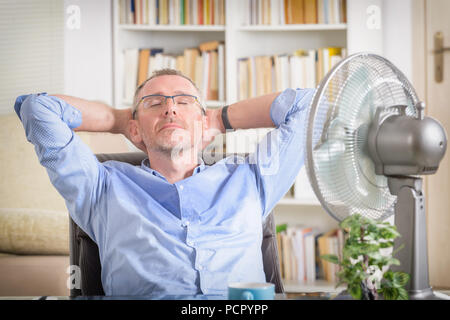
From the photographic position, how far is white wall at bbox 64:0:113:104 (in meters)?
2.86

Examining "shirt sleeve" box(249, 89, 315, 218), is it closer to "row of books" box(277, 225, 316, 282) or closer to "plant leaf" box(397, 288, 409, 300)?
"plant leaf" box(397, 288, 409, 300)

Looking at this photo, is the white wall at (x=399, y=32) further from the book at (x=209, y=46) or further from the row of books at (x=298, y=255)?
the row of books at (x=298, y=255)

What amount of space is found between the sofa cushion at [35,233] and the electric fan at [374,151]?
1328mm

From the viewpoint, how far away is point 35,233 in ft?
6.26

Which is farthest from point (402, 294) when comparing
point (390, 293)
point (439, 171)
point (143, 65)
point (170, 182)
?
point (143, 65)

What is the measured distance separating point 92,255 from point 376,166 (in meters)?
0.72

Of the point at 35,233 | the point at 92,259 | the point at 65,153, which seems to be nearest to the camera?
the point at 65,153

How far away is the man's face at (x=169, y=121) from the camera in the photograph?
4.18 feet

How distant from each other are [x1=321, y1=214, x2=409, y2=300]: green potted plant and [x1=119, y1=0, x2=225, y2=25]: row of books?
217 cm

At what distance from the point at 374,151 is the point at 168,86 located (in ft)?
2.13

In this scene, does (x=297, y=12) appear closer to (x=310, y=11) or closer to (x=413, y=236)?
(x=310, y=11)

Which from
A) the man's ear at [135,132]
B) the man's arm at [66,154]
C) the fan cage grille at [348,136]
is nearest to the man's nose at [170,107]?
the man's ear at [135,132]

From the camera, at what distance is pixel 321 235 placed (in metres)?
2.77

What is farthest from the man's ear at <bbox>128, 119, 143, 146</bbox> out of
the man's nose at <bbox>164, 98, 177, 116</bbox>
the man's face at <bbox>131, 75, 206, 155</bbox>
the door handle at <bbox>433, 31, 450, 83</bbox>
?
the door handle at <bbox>433, 31, 450, 83</bbox>
